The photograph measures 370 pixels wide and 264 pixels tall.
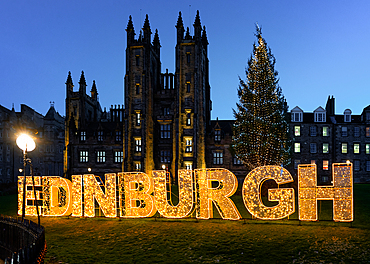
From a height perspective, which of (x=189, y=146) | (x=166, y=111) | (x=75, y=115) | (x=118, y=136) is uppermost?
(x=166, y=111)

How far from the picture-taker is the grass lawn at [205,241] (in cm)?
1005

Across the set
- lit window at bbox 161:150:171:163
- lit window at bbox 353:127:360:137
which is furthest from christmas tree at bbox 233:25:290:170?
lit window at bbox 353:127:360:137

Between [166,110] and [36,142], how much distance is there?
32.8 meters

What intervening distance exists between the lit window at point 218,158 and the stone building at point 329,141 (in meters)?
13.0

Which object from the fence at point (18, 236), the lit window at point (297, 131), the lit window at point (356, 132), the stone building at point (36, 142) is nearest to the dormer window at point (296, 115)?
the lit window at point (297, 131)

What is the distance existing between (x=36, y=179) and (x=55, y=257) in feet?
27.8

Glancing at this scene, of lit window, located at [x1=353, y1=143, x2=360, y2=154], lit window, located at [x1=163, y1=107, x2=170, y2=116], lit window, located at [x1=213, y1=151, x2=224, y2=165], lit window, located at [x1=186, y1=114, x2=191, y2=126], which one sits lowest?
lit window, located at [x1=213, y1=151, x2=224, y2=165]

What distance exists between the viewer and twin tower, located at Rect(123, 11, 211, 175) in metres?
44.7

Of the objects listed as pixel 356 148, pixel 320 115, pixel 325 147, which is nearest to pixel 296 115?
pixel 320 115

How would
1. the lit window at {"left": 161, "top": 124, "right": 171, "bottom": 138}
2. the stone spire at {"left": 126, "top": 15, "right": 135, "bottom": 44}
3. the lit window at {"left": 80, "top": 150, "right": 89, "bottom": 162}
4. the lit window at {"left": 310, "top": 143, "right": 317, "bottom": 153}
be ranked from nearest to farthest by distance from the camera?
the stone spire at {"left": 126, "top": 15, "right": 135, "bottom": 44} → the lit window at {"left": 161, "top": 124, "right": 171, "bottom": 138} → the lit window at {"left": 310, "top": 143, "right": 317, "bottom": 153} → the lit window at {"left": 80, "top": 150, "right": 89, "bottom": 162}

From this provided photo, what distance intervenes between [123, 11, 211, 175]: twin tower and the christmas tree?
51.1 feet

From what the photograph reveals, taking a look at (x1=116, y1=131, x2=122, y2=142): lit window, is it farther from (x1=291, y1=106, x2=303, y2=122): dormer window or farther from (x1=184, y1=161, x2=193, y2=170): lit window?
(x1=291, y1=106, x2=303, y2=122): dormer window

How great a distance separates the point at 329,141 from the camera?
1921 inches

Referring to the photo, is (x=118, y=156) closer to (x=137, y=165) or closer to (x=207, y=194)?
(x=137, y=165)
